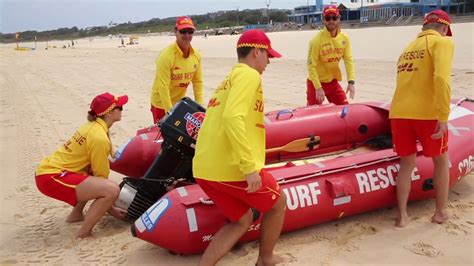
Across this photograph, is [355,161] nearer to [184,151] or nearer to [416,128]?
[416,128]

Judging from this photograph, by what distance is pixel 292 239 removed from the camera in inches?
143

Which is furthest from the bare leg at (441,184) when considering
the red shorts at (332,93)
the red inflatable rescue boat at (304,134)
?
the red shorts at (332,93)

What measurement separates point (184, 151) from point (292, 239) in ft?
3.76

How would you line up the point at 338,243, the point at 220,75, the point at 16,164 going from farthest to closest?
1. the point at 220,75
2. the point at 16,164
3. the point at 338,243

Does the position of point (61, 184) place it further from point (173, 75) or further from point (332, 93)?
point (332, 93)

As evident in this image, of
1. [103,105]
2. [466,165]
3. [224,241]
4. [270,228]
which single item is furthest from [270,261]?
[466,165]

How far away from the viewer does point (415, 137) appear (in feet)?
12.2

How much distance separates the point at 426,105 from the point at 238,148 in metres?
1.77

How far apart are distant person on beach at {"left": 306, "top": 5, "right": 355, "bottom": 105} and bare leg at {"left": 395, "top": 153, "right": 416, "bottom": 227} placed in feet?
6.25

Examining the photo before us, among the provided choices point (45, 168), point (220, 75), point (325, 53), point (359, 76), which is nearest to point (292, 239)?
point (45, 168)

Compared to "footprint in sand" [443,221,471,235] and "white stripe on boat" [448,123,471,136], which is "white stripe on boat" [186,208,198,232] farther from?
"white stripe on boat" [448,123,471,136]

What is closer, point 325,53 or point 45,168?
point 45,168

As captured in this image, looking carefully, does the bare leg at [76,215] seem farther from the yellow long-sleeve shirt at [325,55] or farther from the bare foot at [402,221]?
the yellow long-sleeve shirt at [325,55]

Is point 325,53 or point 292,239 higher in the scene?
point 325,53
